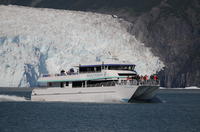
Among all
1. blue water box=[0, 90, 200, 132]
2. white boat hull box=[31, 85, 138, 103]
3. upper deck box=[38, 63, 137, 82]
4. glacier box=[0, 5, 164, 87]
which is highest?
glacier box=[0, 5, 164, 87]

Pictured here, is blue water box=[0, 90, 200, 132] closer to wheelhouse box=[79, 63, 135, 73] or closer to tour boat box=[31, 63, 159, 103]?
tour boat box=[31, 63, 159, 103]

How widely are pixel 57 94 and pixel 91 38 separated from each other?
122 feet

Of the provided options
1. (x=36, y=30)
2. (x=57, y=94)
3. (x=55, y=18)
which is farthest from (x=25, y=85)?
(x=57, y=94)

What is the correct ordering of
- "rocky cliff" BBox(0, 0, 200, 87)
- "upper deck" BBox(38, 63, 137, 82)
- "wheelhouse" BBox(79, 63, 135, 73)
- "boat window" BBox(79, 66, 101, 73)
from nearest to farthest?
"upper deck" BBox(38, 63, 137, 82) < "wheelhouse" BBox(79, 63, 135, 73) < "boat window" BBox(79, 66, 101, 73) < "rocky cliff" BBox(0, 0, 200, 87)

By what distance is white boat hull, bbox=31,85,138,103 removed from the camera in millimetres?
51469

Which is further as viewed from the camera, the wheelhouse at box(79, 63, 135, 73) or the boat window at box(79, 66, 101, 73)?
the boat window at box(79, 66, 101, 73)

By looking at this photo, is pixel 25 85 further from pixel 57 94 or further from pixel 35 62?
pixel 57 94

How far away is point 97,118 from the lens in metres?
41.4

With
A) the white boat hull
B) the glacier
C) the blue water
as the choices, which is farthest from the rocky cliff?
the blue water

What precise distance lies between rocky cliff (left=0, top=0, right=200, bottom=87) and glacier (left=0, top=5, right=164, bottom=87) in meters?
20.0

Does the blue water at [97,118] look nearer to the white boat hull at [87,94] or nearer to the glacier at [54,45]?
the white boat hull at [87,94]

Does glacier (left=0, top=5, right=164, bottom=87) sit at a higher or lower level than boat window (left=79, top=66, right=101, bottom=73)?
higher

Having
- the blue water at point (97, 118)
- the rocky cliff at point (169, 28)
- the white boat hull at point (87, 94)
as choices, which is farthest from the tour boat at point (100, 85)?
the rocky cliff at point (169, 28)

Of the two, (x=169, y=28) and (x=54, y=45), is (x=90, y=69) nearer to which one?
(x=54, y=45)
